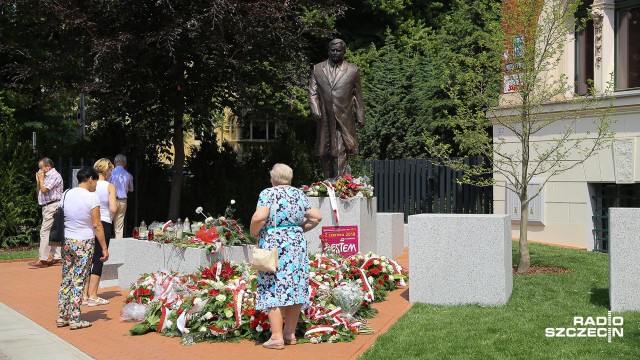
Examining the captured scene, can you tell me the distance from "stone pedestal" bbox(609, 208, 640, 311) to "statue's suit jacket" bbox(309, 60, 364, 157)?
5301 mm

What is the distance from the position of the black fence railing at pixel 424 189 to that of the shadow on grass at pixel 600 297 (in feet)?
27.3

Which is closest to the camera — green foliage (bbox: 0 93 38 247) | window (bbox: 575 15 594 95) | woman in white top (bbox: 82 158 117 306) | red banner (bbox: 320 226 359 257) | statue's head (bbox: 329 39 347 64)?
woman in white top (bbox: 82 158 117 306)

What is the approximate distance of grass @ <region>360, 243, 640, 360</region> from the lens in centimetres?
706

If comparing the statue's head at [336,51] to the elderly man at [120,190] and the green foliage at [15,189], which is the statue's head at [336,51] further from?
the green foliage at [15,189]

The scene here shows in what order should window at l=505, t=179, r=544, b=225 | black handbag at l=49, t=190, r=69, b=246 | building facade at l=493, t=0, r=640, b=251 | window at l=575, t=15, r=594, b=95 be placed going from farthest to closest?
1. window at l=505, t=179, r=544, b=225
2. window at l=575, t=15, r=594, b=95
3. building facade at l=493, t=0, r=640, b=251
4. black handbag at l=49, t=190, r=69, b=246

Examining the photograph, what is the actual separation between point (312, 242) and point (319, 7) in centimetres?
900

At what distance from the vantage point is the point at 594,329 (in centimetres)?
784

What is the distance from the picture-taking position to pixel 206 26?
1727 centimetres

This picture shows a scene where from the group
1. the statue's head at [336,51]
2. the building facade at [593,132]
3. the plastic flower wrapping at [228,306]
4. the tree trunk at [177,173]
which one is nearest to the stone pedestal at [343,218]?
the plastic flower wrapping at [228,306]

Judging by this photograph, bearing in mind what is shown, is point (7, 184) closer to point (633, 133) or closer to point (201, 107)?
point (201, 107)

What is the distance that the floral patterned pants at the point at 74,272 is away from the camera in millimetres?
8828

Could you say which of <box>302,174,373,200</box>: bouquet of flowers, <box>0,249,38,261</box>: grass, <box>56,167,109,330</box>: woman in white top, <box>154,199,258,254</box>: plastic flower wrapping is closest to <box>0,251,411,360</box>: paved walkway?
<box>56,167,109,330</box>: woman in white top

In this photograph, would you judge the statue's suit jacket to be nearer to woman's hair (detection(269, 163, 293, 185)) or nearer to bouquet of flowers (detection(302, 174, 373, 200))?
bouquet of flowers (detection(302, 174, 373, 200))

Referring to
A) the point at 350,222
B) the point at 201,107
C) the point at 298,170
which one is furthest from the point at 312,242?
the point at 298,170
